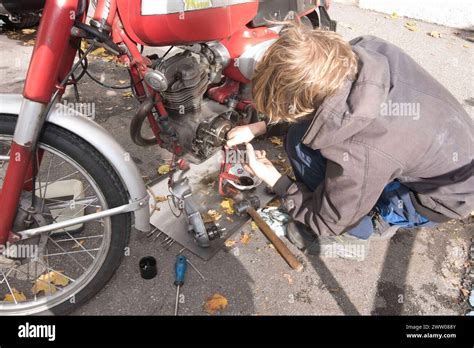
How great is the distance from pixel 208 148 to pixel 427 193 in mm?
1151

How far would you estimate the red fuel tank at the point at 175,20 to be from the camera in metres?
1.71

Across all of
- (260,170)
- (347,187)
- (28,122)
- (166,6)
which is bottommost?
(260,170)

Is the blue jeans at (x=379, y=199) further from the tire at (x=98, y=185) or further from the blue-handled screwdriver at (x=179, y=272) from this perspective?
the tire at (x=98, y=185)

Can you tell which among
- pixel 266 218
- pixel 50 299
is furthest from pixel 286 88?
pixel 50 299

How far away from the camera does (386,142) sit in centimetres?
155

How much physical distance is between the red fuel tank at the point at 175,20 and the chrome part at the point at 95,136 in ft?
1.51

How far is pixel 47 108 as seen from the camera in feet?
5.07

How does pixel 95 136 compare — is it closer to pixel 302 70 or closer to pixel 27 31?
pixel 302 70

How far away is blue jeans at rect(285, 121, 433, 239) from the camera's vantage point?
2.03 metres

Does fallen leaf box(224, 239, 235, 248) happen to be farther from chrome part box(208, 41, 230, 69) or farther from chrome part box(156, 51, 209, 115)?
chrome part box(208, 41, 230, 69)

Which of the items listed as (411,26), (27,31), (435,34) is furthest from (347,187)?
(411,26)

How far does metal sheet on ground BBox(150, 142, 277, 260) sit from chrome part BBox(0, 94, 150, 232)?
1.94 ft

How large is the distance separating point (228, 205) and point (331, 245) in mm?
688

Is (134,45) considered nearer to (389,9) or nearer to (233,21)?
(233,21)
